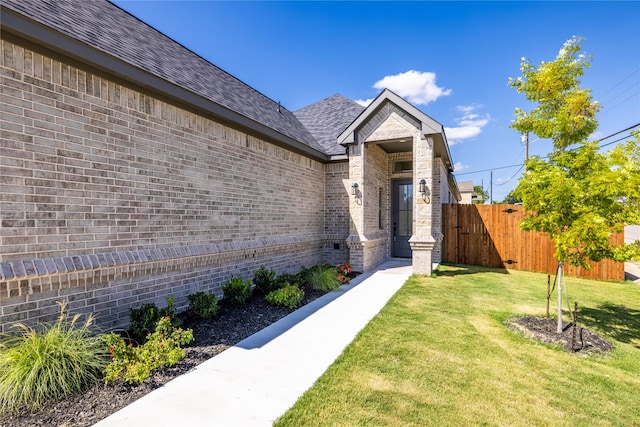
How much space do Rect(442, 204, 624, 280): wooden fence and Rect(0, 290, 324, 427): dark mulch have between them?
8.59 meters

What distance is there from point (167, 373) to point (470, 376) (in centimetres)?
356

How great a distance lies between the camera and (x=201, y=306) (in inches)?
188

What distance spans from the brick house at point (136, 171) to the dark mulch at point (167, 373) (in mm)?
Result: 972

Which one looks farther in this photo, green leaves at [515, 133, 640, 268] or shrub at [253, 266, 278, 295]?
shrub at [253, 266, 278, 295]

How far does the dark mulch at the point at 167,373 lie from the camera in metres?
2.42

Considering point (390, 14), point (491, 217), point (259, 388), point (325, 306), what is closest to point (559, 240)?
point (325, 306)

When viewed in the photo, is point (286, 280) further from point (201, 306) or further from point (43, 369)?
point (43, 369)

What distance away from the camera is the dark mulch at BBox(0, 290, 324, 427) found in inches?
95.3

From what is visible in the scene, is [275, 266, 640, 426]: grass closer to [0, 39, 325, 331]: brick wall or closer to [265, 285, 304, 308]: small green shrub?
[265, 285, 304, 308]: small green shrub

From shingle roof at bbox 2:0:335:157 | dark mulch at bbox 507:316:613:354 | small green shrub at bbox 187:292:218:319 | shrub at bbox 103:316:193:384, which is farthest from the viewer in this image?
small green shrub at bbox 187:292:218:319

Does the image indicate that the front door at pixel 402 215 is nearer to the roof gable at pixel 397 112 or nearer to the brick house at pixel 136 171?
the roof gable at pixel 397 112

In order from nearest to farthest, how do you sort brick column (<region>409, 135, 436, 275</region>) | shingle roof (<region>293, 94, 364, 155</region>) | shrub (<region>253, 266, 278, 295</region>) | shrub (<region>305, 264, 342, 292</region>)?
shrub (<region>253, 266, 278, 295</region>) → shrub (<region>305, 264, 342, 292</region>) → brick column (<region>409, 135, 436, 275</region>) → shingle roof (<region>293, 94, 364, 155</region>)

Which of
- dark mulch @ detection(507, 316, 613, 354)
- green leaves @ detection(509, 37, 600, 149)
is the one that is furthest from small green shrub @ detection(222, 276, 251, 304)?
green leaves @ detection(509, 37, 600, 149)

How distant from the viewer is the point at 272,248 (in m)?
7.51
